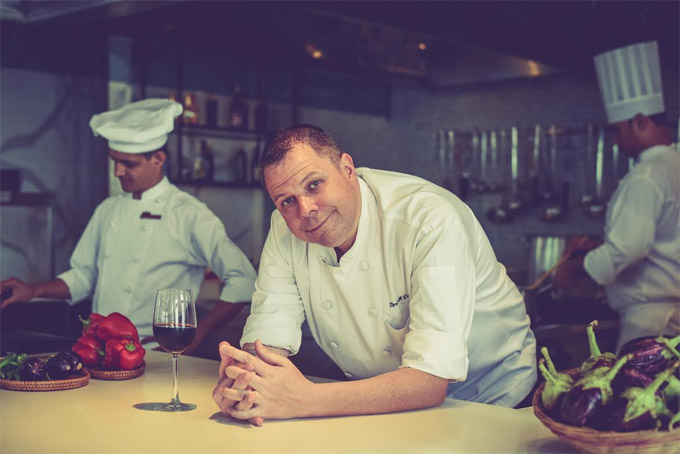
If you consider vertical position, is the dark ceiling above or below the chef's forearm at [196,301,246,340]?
above

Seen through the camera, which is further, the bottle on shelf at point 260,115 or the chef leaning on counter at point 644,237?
the bottle on shelf at point 260,115

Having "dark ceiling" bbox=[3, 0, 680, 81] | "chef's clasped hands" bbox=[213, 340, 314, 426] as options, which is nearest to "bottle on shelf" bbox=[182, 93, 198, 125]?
"dark ceiling" bbox=[3, 0, 680, 81]

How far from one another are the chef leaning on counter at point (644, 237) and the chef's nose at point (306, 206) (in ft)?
6.34

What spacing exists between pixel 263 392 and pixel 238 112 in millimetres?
4900

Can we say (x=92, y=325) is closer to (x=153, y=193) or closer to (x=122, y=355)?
(x=122, y=355)

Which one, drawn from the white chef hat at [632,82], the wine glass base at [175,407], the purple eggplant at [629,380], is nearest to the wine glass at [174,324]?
the wine glass base at [175,407]

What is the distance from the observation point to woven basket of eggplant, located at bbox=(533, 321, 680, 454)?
1.21 metres

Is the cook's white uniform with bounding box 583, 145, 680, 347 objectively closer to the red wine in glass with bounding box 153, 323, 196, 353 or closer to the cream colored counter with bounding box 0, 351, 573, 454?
the cream colored counter with bounding box 0, 351, 573, 454

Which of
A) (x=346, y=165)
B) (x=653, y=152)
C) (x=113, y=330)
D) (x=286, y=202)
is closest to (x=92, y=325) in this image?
(x=113, y=330)

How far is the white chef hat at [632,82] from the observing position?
3.58m

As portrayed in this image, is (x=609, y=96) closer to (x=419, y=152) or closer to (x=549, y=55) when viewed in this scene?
(x=549, y=55)

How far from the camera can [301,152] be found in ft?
5.85

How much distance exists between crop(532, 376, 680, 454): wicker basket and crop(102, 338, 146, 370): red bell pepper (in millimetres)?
1144

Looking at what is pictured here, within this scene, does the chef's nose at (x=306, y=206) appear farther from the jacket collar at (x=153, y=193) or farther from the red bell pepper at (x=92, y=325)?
the jacket collar at (x=153, y=193)
